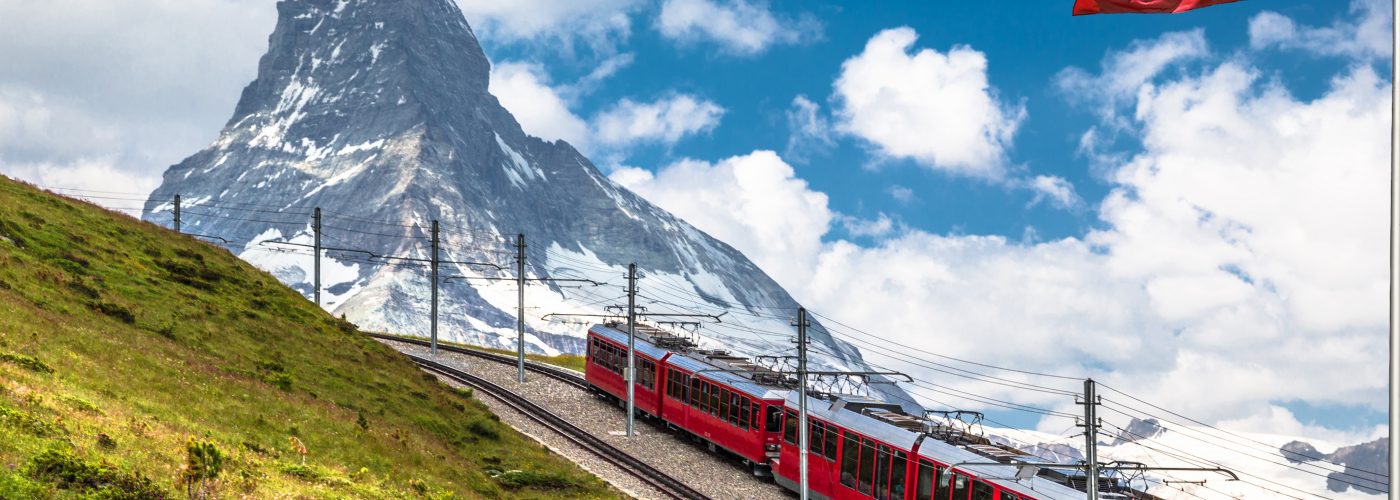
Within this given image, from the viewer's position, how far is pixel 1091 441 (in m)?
30.1

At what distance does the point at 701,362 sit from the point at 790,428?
290 inches

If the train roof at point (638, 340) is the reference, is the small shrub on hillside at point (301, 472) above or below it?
below

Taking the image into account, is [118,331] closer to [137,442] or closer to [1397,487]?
[137,442]

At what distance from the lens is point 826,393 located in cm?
3994

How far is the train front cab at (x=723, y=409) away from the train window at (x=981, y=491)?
1100 centimetres

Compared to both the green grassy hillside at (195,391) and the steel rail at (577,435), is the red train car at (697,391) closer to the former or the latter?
the steel rail at (577,435)

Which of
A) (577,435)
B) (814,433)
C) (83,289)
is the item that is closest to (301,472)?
(814,433)

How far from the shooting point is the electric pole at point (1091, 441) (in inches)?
1116

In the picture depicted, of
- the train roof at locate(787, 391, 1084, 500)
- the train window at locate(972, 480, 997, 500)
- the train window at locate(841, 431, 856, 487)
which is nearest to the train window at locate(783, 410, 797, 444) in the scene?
the train roof at locate(787, 391, 1084, 500)

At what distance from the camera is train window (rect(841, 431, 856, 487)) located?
3603cm

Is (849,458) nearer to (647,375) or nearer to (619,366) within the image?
(647,375)

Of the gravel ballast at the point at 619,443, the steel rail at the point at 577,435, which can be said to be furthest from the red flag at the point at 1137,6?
the gravel ballast at the point at 619,443

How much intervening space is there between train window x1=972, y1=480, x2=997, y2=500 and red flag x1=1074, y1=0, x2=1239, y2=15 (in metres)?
15.5

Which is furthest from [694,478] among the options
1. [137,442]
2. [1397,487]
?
[1397,487]
